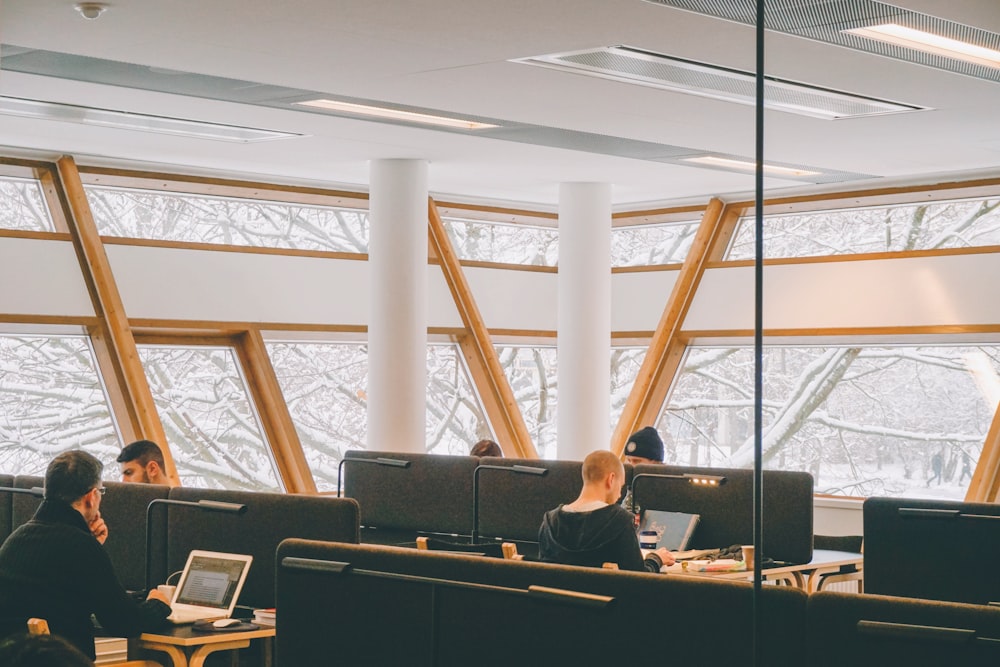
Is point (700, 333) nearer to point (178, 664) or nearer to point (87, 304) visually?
point (87, 304)

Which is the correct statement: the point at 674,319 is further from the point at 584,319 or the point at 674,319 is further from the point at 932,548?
the point at 932,548

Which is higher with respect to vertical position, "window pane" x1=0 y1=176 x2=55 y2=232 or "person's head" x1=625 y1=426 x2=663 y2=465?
"window pane" x1=0 y1=176 x2=55 y2=232

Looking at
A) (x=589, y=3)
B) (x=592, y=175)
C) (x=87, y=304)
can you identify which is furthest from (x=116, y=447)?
(x=589, y=3)

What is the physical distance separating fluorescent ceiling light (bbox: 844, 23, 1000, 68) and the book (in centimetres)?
241

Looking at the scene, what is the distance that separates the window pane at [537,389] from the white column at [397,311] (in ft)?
7.64

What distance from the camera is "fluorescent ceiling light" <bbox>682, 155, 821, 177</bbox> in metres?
8.70

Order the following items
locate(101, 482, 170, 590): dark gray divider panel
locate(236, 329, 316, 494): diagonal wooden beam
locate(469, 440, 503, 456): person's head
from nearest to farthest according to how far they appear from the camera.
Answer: locate(101, 482, 170, 590): dark gray divider panel < locate(469, 440, 503, 456): person's head < locate(236, 329, 316, 494): diagonal wooden beam

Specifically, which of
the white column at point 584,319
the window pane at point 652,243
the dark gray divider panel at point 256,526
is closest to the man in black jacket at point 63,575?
the dark gray divider panel at point 256,526

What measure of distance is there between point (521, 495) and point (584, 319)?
3.29m

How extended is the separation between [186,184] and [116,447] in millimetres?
1926

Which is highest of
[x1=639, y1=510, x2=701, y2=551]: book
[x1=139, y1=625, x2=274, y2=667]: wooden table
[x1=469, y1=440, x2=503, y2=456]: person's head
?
[x1=469, y1=440, x2=503, y2=456]: person's head

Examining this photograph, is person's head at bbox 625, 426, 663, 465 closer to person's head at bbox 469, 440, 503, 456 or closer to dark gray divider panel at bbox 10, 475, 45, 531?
person's head at bbox 469, 440, 503, 456

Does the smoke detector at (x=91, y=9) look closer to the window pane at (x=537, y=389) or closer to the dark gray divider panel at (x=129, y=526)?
the dark gray divider panel at (x=129, y=526)

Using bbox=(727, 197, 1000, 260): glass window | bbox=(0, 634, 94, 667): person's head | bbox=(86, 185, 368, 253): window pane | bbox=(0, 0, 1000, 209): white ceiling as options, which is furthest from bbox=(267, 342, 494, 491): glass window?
bbox=(0, 634, 94, 667): person's head
